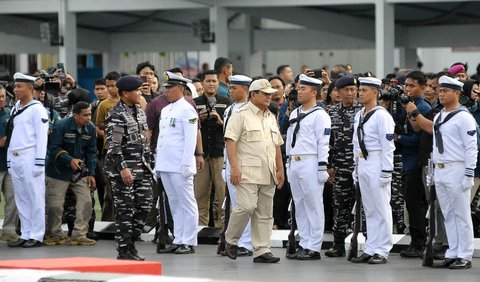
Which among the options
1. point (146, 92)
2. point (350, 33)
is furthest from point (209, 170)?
point (350, 33)

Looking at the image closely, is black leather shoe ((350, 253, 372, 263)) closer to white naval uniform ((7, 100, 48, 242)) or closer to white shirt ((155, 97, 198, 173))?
white shirt ((155, 97, 198, 173))

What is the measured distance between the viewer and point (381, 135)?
570 inches

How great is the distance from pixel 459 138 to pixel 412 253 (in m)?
1.84

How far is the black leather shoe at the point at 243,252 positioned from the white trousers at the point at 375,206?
5.03 feet

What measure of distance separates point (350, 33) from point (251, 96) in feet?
54.3

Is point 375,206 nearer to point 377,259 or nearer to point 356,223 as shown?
point 356,223

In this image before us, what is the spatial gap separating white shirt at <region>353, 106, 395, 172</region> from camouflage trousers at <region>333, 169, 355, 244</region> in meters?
0.97

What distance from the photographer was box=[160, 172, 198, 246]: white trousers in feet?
51.4

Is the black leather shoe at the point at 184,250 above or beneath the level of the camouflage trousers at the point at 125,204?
beneath

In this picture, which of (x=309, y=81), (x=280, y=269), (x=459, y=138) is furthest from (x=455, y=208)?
(x=309, y=81)

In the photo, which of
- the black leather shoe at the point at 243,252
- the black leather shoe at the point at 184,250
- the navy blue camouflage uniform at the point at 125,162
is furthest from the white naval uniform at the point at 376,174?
the navy blue camouflage uniform at the point at 125,162

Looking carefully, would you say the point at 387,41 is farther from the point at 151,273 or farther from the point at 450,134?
the point at 151,273

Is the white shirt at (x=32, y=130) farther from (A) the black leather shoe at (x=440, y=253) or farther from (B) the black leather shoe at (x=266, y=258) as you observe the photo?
(A) the black leather shoe at (x=440, y=253)

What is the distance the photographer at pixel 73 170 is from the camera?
16.9m
